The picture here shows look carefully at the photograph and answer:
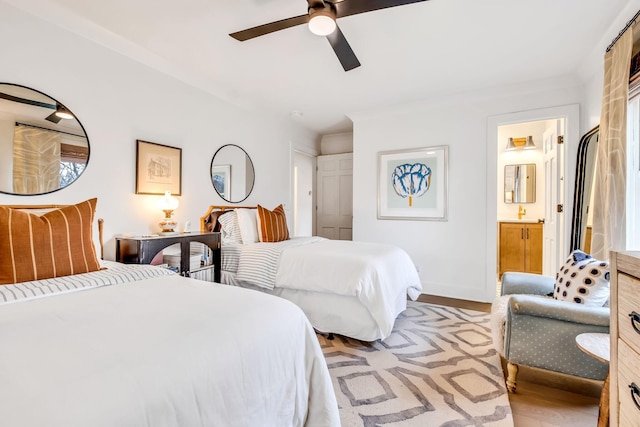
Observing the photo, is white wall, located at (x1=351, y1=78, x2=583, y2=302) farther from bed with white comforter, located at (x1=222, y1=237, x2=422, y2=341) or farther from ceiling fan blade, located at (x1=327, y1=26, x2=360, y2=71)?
ceiling fan blade, located at (x1=327, y1=26, x2=360, y2=71)

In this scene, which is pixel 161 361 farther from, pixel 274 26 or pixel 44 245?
pixel 274 26

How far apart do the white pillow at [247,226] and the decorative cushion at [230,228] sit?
2.6 inches

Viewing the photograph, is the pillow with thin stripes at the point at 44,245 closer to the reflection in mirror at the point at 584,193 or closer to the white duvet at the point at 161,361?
the white duvet at the point at 161,361

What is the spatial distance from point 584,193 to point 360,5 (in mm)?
2740

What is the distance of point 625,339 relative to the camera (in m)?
0.89

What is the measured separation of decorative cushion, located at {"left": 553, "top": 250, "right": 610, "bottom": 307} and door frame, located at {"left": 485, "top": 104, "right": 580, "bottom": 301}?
146 cm

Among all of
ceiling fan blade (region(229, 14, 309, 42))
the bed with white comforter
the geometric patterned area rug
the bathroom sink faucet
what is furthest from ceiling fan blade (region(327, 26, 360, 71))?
the bathroom sink faucet

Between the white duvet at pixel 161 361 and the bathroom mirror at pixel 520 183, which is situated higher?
the bathroom mirror at pixel 520 183

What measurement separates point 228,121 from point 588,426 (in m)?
3.81

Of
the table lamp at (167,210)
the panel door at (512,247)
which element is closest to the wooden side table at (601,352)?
the table lamp at (167,210)

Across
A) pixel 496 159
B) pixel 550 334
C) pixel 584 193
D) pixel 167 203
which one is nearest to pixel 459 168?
pixel 496 159

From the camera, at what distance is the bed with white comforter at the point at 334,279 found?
230cm

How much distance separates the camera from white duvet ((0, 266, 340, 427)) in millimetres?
619

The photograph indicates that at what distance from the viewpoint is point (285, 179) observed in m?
4.42
